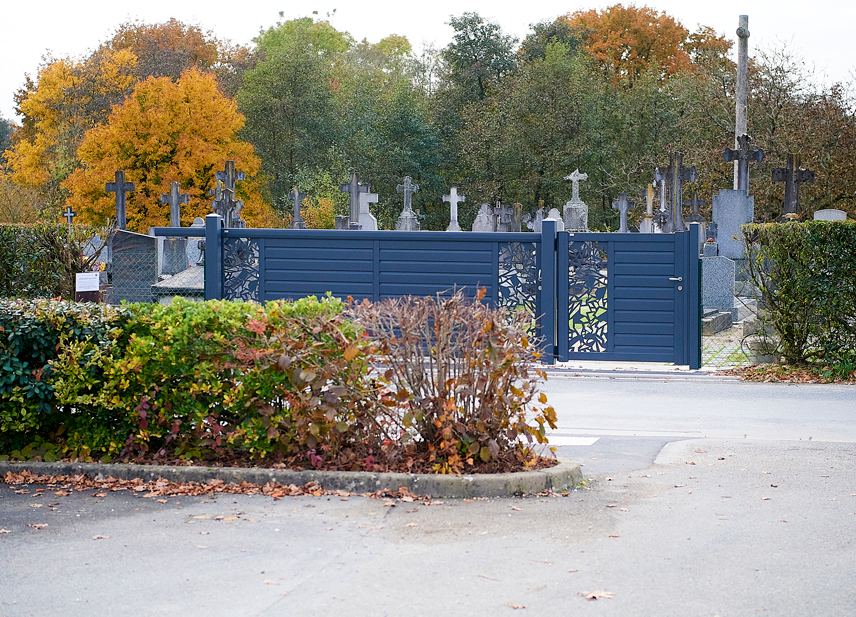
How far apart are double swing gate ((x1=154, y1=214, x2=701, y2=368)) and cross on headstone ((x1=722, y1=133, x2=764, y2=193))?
42.3ft

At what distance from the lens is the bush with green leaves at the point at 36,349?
23.0 ft

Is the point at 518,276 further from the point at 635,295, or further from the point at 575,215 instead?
the point at 575,215

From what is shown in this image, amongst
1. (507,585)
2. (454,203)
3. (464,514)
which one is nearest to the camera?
(507,585)

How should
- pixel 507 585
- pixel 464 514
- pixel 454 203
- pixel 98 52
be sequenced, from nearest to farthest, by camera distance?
pixel 507 585 < pixel 464 514 < pixel 454 203 < pixel 98 52

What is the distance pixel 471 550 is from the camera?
5.32 metres

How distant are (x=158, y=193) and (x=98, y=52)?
17041 millimetres

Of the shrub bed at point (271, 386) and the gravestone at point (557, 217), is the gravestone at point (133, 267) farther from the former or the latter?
the shrub bed at point (271, 386)

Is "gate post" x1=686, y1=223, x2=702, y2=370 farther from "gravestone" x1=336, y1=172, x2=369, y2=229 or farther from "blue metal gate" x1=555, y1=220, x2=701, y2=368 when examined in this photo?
"gravestone" x1=336, y1=172, x2=369, y2=229

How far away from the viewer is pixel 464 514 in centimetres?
602

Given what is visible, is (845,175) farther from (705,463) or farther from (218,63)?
(218,63)

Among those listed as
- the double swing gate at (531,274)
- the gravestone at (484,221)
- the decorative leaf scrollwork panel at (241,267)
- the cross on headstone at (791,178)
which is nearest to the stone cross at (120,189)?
the gravestone at (484,221)

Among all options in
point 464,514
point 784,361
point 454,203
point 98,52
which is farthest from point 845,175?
point 98,52

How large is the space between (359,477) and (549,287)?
8070mm

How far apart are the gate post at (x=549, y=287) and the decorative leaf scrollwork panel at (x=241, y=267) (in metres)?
4.42
